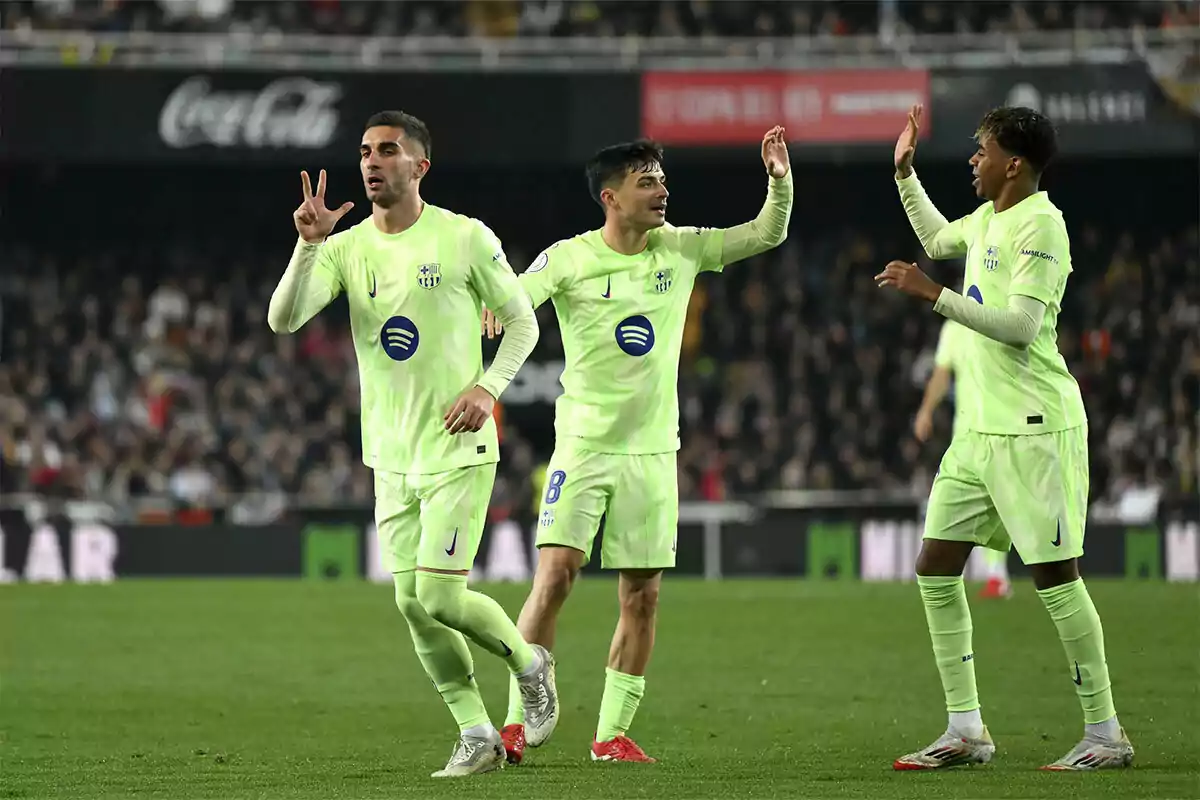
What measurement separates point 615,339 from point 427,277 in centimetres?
101

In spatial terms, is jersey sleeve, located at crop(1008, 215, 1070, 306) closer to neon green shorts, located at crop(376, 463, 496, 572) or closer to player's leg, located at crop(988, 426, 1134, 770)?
player's leg, located at crop(988, 426, 1134, 770)

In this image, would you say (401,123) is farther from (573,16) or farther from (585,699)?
(573,16)

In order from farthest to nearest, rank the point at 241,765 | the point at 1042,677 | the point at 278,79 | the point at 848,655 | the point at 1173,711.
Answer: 1. the point at 278,79
2. the point at 848,655
3. the point at 1042,677
4. the point at 1173,711
5. the point at 241,765

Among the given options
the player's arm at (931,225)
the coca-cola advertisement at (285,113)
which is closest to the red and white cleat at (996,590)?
the player's arm at (931,225)

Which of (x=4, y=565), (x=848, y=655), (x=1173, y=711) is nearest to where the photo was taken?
(x=1173, y=711)

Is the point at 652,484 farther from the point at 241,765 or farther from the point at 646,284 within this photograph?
the point at 241,765

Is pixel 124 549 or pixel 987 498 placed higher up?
pixel 987 498

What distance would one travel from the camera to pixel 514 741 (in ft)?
25.9

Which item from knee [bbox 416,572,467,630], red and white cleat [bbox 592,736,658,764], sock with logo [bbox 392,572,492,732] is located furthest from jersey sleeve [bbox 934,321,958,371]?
knee [bbox 416,572,467,630]

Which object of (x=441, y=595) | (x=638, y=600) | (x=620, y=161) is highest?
(x=620, y=161)

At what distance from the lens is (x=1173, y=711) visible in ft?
30.9

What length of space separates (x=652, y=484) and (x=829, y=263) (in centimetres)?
2070

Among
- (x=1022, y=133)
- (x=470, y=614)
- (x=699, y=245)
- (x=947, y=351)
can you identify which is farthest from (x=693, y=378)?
(x=470, y=614)

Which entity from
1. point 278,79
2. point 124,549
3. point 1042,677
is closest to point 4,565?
point 124,549
